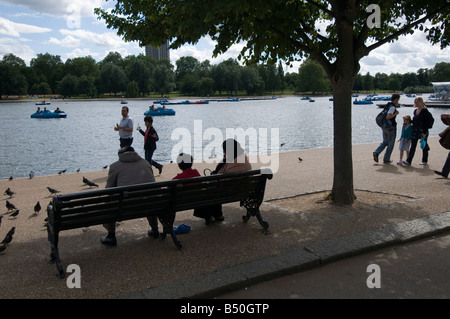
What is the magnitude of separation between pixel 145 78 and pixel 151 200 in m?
132

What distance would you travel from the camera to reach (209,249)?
211 inches

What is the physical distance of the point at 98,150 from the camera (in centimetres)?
2877

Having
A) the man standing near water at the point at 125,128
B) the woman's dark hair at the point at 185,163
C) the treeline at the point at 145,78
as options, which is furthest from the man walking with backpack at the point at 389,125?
the treeline at the point at 145,78

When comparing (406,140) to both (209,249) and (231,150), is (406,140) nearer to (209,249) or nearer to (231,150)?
(231,150)

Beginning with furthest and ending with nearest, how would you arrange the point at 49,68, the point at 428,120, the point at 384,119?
the point at 49,68, the point at 384,119, the point at 428,120

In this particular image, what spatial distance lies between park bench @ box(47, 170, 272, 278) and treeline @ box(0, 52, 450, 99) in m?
119

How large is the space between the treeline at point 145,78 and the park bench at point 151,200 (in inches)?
4699

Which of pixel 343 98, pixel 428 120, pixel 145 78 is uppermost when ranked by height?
pixel 145 78

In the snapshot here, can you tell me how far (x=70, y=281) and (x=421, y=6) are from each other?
7.49 metres

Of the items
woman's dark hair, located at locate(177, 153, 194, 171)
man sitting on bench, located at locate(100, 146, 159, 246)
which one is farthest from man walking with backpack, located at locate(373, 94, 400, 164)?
man sitting on bench, located at locate(100, 146, 159, 246)

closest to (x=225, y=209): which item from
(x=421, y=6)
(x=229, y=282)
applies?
(x=229, y=282)

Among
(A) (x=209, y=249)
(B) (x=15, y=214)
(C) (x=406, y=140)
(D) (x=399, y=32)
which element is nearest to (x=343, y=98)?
(D) (x=399, y=32)

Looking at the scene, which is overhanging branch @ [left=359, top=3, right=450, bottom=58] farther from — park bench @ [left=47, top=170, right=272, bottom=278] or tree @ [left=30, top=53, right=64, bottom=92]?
tree @ [left=30, top=53, right=64, bottom=92]
